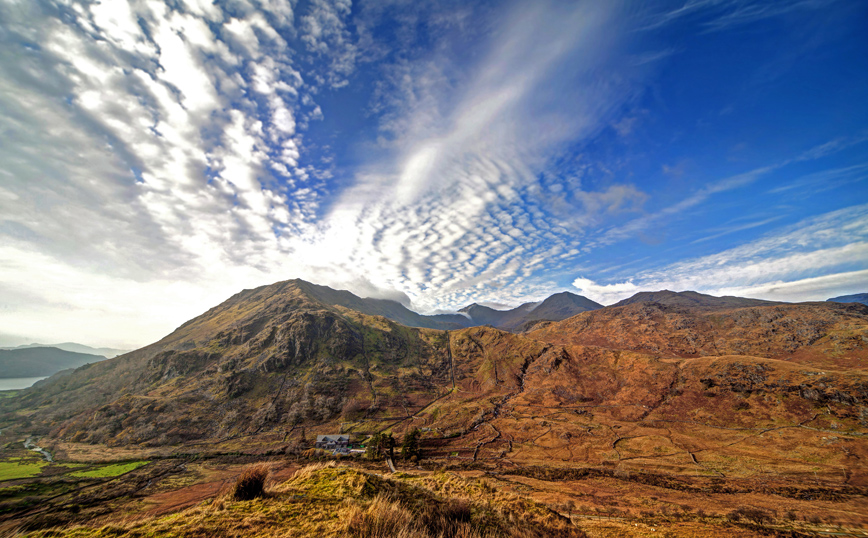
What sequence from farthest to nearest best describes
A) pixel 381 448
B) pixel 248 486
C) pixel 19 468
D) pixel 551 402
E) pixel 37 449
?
pixel 551 402 → pixel 37 449 → pixel 381 448 → pixel 19 468 → pixel 248 486

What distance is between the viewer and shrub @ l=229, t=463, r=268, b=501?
7.30 metres

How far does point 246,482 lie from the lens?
7.50 metres

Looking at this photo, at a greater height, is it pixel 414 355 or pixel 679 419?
pixel 414 355

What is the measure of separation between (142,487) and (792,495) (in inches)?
4321

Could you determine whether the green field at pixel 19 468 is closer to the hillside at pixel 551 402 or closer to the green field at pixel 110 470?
the hillside at pixel 551 402

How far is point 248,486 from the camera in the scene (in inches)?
296

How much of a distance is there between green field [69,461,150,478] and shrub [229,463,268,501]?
315 ft

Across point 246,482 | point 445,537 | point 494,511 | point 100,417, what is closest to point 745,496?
point 494,511

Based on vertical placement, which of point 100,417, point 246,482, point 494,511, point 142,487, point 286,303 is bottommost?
point 142,487

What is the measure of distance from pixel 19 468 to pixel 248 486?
391 ft

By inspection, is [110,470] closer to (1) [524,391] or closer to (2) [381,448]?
(2) [381,448]

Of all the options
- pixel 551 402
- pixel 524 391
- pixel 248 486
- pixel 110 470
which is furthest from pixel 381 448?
pixel 248 486

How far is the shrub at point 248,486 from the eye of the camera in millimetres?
7301

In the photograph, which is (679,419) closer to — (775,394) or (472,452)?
(775,394)
